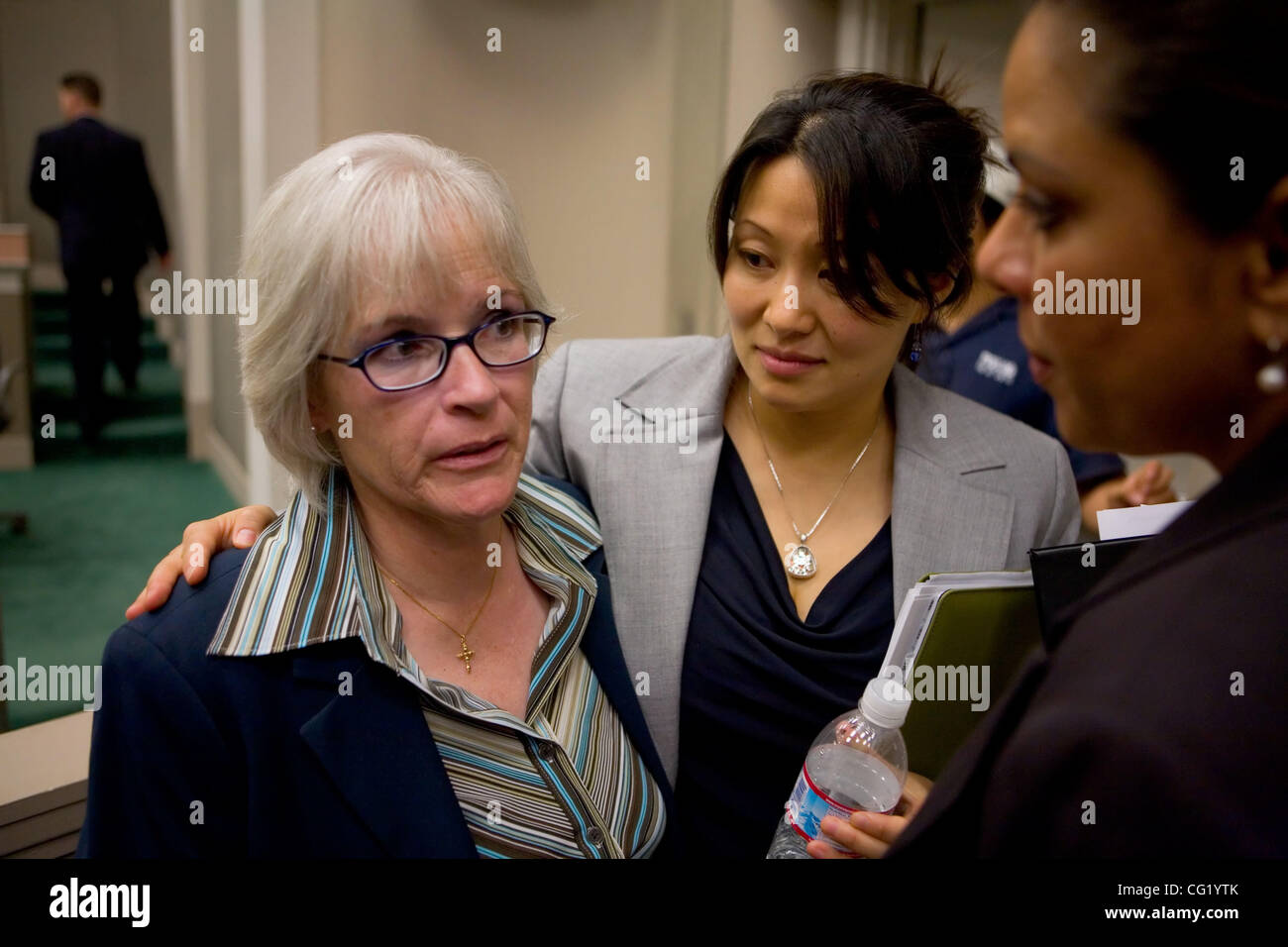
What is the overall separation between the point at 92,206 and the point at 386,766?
4.43 m

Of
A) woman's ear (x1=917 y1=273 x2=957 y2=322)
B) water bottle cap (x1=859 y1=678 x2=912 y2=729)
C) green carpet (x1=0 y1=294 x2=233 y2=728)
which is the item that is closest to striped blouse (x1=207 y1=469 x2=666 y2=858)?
water bottle cap (x1=859 y1=678 x2=912 y2=729)

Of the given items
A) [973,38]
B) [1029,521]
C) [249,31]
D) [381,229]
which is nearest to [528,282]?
[381,229]

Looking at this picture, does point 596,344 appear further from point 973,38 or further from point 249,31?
point 249,31

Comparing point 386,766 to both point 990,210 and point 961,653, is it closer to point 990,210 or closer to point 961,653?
point 961,653

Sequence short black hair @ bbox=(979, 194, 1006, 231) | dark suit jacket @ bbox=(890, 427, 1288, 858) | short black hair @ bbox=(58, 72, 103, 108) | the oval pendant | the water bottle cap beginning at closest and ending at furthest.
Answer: dark suit jacket @ bbox=(890, 427, 1288, 858) → the water bottle cap → the oval pendant → short black hair @ bbox=(979, 194, 1006, 231) → short black hair @ bbox=(58, 72, 103, 108)

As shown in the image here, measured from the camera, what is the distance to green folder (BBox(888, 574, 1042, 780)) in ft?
3.22

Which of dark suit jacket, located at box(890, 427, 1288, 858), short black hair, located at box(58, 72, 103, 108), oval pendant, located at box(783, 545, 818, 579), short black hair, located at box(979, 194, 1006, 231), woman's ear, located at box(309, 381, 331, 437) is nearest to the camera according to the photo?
dark suit jacket, located at box(890, 427, 1288, 858)

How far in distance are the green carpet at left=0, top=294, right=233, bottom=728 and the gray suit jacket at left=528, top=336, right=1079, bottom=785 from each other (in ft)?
6.39

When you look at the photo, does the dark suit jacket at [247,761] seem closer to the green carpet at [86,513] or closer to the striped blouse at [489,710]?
the striped blouse at [489,710]

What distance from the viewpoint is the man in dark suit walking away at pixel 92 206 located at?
14.8ft

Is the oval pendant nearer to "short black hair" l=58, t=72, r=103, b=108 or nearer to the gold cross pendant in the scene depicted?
the gold cross pendant

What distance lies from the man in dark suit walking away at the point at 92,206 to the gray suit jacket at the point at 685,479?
13.2 feet

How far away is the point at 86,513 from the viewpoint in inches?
171
